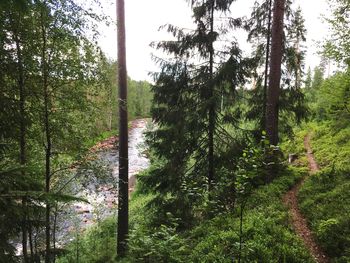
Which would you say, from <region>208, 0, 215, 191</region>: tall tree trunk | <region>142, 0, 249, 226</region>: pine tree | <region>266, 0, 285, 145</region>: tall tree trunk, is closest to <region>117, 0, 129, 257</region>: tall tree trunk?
<region>142, 0, 249, 226</region>: pine tree

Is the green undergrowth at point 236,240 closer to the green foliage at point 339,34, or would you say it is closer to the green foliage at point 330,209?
the green foliage at point 330,209

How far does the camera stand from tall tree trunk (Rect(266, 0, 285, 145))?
9.02 m

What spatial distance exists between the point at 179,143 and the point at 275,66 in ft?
13.2

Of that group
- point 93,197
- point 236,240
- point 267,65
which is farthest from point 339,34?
point 93,197

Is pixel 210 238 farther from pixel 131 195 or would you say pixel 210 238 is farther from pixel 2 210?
pixel 131 195

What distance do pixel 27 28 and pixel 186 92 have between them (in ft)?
19.3

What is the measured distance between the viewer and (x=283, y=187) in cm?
954

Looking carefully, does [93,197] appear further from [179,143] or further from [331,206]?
[331,206]

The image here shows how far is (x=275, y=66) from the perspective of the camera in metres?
9.30

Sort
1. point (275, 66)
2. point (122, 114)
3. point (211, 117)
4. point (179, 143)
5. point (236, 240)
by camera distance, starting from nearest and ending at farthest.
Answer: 1. point (236, 240)
2. point (122, 114)
3. point (275, 66)
4. point (211, 117)
5. point (179, 143)

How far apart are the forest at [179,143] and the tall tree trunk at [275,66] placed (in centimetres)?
4

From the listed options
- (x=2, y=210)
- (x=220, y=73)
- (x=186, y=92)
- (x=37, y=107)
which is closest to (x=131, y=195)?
(x=186, y=92)

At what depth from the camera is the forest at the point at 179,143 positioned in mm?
5188

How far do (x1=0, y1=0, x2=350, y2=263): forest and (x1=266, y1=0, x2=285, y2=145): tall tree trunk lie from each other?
44mm
